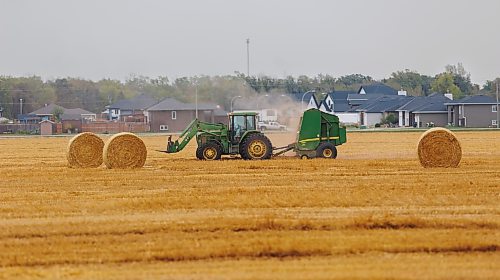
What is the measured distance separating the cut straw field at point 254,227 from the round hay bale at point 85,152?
5610 mm

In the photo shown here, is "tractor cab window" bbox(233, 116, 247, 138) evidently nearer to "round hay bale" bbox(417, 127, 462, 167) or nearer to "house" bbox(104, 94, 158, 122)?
"round hay bale" bbox(417, 127, 462, 167)

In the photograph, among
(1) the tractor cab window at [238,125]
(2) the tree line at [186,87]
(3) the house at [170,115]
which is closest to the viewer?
(1) the tractor cab window at [238,125]

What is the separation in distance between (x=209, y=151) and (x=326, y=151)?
402 centimetres

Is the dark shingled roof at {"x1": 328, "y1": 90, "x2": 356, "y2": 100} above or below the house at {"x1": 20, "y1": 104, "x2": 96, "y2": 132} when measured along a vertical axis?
above

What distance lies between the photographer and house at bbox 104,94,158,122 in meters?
106

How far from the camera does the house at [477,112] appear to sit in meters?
97.9

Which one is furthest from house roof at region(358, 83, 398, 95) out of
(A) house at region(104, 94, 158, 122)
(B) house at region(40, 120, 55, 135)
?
(B) house at region(40, 120, 55, 135)

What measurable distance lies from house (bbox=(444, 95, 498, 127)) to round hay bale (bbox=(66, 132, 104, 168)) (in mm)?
73850

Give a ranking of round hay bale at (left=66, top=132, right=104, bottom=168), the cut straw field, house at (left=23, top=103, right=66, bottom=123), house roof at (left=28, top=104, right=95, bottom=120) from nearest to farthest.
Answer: the cut straw field, round hay bale at (left=66, top=132, right=104, bottom=168), house roof at (left=28, top=104, right=95, bottom=120), house at (left=23, top=103, right=66, bottom=123)

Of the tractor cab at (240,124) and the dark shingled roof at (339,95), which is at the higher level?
the dark shingled roof at (339,95)

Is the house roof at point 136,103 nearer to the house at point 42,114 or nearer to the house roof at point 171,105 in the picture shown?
the house at point 42,114

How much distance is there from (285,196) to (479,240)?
6051 millimetres

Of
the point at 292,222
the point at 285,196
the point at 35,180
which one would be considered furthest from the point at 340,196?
the point at 35,180

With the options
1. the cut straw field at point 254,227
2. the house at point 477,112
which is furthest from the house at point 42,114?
the cut straw field at point 254,227
